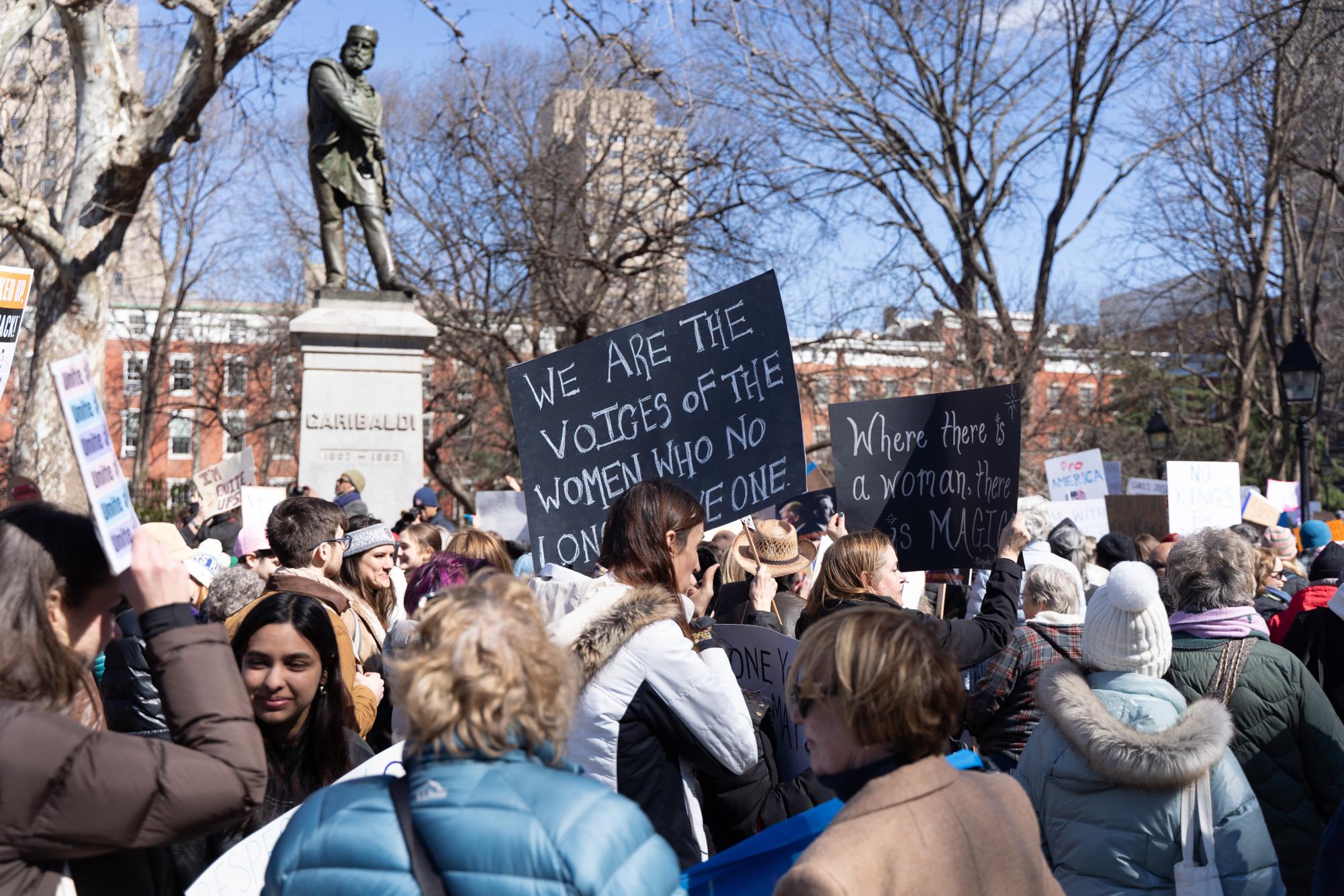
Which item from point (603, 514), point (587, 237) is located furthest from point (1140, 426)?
point (603, 514)

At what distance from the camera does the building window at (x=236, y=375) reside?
36.6 metres

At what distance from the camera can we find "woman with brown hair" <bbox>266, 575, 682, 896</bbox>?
195 cm

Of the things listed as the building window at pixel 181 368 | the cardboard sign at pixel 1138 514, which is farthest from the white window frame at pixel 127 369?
the cardboard sign at pixel 1138 514

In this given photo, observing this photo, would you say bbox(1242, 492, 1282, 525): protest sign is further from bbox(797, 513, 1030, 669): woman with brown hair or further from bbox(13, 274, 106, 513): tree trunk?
bbox(13, 274, 106, 513): tree trunk

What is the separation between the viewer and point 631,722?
321cm

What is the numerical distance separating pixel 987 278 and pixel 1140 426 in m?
18.4

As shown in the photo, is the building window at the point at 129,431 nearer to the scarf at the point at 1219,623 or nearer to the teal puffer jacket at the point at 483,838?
the scarf at the point at 1219,623

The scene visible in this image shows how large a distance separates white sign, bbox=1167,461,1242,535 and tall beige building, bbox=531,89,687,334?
34.1 ft

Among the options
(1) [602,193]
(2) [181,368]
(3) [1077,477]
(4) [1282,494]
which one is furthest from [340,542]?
(2) [181,368]

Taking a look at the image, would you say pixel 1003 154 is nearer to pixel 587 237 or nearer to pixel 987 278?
pixel 987 278

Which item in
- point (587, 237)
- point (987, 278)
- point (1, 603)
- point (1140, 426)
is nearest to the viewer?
point (1, 603)

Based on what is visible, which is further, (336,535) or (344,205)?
(344,205)

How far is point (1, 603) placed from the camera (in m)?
Answer: 2.27

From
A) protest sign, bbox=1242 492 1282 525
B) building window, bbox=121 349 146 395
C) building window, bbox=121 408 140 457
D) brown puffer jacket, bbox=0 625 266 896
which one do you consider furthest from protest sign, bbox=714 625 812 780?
building window, bbox=121 349 146 395
